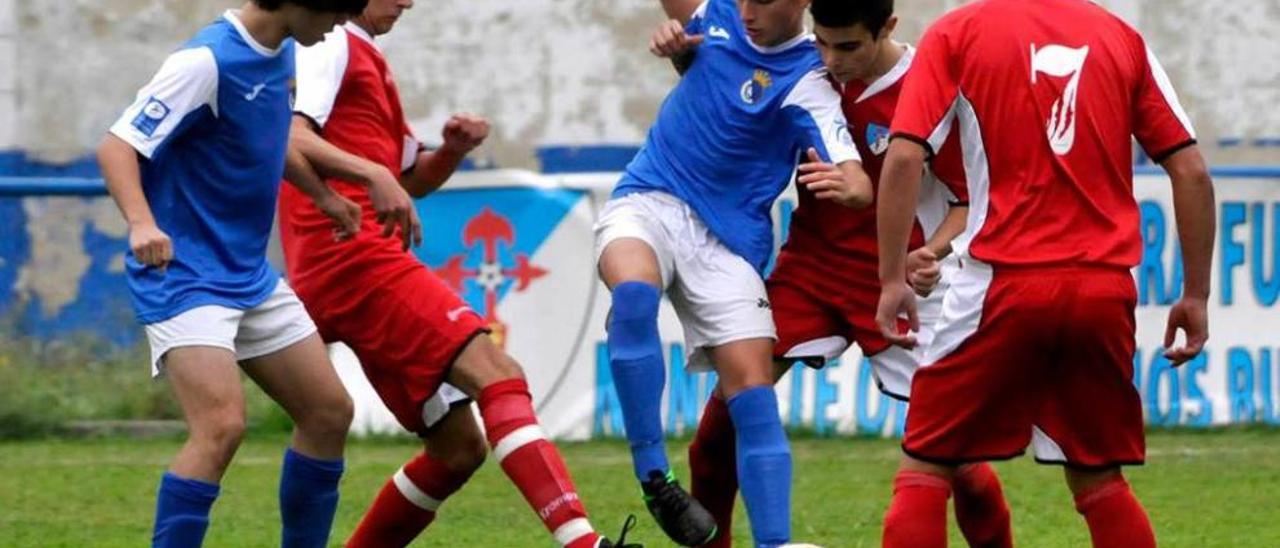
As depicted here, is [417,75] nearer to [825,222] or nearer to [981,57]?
[825,222]

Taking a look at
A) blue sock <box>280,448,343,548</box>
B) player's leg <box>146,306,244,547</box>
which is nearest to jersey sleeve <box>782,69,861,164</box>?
blue sock <box>280,448,343,548</box>

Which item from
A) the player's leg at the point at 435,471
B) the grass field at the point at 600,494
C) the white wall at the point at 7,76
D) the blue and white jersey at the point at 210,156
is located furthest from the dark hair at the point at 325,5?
the white wall at the point at 7,76

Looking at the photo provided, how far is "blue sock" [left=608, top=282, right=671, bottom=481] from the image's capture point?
685 cm

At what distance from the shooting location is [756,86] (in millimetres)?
7039

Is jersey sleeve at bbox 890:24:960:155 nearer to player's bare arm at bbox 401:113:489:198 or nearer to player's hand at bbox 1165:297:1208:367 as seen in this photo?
player's hand at bbox 1165:297:1208:367

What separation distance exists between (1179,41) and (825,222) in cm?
807

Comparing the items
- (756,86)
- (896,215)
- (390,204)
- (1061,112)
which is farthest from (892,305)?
(390,204)

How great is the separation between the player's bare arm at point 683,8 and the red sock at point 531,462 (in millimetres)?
1265

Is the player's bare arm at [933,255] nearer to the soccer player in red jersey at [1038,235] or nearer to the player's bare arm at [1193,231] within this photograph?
the soccer player in red jersey at [1038,235]

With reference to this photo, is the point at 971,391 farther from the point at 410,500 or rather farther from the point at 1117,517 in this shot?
the point at 410,500

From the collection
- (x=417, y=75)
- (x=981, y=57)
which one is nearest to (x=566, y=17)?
(x=417, y=75)

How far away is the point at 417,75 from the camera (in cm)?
1492

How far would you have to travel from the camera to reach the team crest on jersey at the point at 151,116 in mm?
6117

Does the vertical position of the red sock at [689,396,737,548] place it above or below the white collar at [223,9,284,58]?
below
